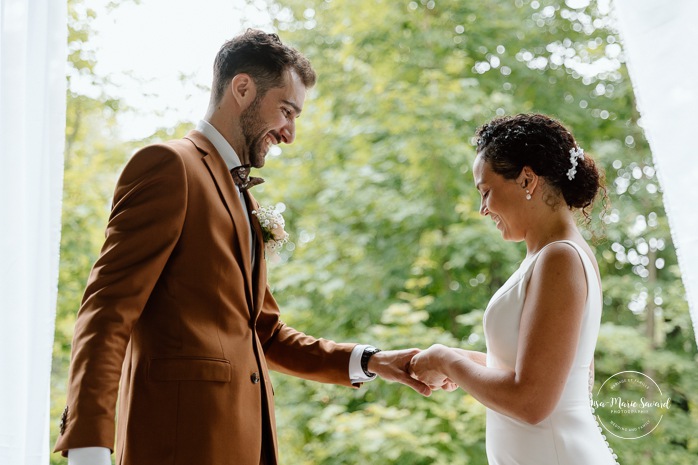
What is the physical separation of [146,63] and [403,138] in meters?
1.32

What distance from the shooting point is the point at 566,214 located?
1642mm

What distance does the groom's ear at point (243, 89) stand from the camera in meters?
1.66

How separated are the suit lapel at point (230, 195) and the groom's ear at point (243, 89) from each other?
0.13 meters

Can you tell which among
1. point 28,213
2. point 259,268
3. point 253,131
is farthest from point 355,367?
point 28,213

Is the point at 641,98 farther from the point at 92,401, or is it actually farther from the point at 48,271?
the point at 48,271

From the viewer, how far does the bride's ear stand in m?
1.64

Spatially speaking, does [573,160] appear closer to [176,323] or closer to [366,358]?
[366,358]

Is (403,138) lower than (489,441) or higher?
higher

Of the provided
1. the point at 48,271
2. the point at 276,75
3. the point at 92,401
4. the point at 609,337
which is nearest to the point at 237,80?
the point at 276,75

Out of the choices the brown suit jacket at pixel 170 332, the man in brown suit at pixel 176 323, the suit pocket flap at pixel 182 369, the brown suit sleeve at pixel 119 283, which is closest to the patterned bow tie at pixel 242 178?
the man in brown suit at pixel 176 323

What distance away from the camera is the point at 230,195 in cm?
159

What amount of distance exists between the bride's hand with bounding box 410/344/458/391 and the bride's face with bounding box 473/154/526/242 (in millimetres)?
338

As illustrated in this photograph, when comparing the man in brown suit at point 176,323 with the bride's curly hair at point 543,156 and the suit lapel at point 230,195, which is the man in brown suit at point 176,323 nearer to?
the suit lapel at point 230,195

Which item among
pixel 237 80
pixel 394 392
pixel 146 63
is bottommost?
pixel 394 392
